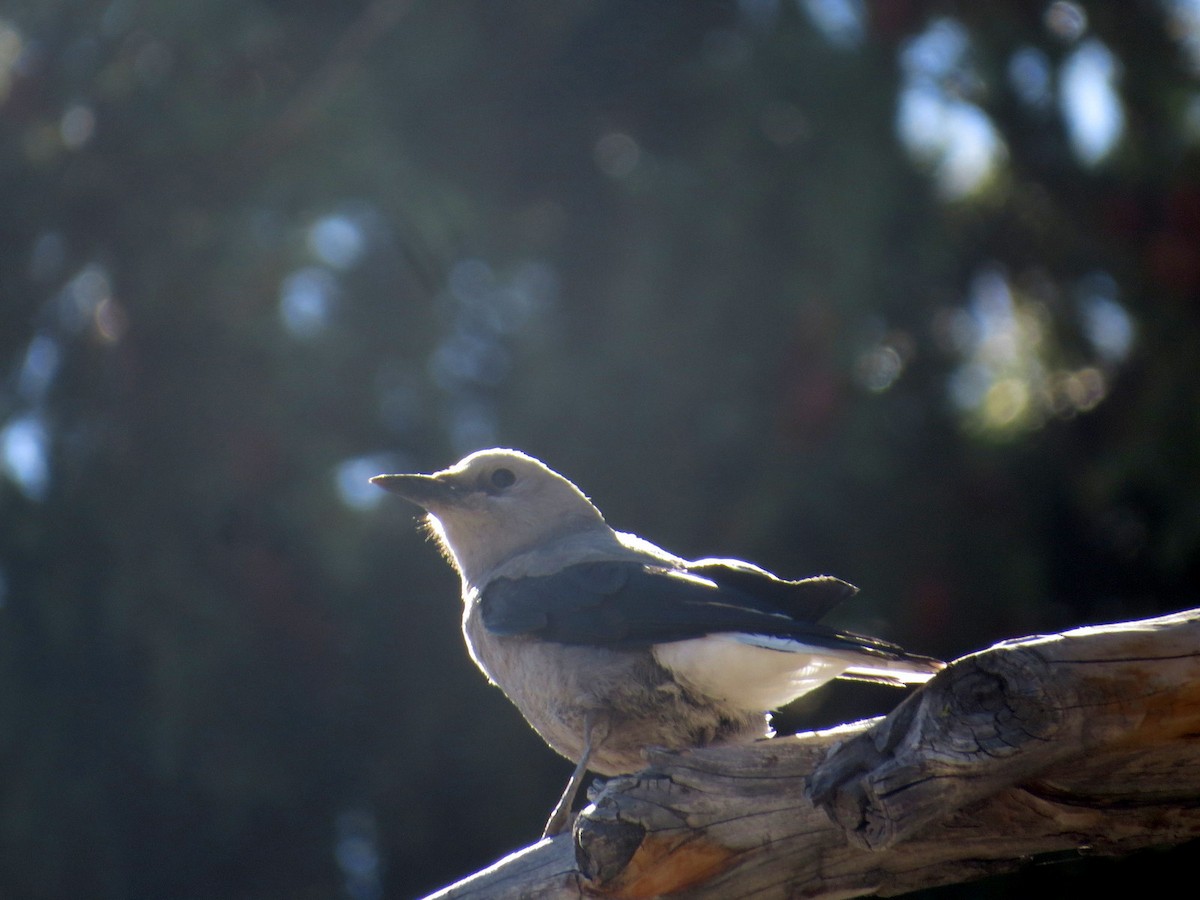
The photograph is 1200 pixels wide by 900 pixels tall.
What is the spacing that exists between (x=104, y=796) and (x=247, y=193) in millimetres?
3202

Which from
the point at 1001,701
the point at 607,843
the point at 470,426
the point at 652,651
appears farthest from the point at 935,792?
the point at 470,426

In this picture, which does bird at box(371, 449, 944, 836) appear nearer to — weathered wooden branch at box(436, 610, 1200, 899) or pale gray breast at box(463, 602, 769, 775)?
pale gray breast at box(463, 602, 769, 775)

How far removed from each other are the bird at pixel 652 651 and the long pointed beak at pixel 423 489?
509mm

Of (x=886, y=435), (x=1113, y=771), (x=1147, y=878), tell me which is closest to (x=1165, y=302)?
(x=886, y=435)

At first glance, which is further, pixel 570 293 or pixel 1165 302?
pixel 570 293

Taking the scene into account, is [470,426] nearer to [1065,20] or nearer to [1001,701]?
[1065,20]

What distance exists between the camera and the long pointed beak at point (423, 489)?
14.6 feet

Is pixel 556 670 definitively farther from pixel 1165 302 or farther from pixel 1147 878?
pixel 1165 302

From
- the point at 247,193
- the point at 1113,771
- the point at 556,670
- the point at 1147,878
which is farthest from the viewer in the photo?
the point at 247,193

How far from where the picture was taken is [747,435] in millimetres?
6512

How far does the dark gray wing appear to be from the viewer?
3521mm

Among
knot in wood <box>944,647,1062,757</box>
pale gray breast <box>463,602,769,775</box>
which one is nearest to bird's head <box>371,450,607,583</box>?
pale gray breast <box>463,602,769,775</box>

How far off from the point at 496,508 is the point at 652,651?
1.20 metres

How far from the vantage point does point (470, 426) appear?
733cm
